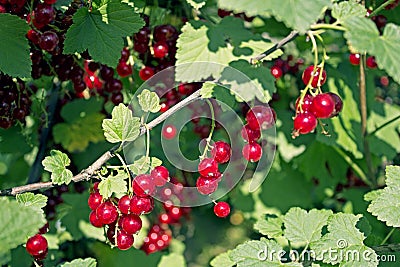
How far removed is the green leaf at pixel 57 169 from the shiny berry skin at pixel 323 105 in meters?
0.46

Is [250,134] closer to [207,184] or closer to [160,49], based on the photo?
[207,184]

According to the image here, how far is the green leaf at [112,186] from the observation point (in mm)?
1029

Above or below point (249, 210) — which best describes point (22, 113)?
above

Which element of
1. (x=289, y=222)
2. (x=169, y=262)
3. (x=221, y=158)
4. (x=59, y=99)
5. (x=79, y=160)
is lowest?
(x=169, y=262)

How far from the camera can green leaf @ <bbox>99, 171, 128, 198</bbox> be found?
103 centimetres

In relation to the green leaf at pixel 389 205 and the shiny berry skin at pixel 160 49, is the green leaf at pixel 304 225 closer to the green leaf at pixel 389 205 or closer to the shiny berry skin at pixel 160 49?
the green leaf at pixel 389 205

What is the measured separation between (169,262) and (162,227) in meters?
0.11

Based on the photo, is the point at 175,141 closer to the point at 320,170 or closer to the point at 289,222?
the point at 289,222

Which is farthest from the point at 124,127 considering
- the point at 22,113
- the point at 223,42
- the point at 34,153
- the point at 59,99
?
the point at 34,153

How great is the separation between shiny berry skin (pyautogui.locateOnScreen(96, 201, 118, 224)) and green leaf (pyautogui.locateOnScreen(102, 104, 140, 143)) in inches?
4.9

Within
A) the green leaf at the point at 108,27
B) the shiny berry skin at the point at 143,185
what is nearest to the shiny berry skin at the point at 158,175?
the shiny berry skin at the point at 143,185

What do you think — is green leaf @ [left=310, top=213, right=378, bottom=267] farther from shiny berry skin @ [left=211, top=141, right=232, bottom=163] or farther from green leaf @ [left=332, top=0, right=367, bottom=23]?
green leaf @ [left=332, top=0, right=367, bottom=23]

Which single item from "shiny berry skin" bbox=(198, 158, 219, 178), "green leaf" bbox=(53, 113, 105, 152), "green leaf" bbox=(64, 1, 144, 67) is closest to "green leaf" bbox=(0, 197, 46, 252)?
"shiny berry skin" bbox=(198, 158, 219, 178)

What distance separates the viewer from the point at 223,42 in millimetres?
1460
